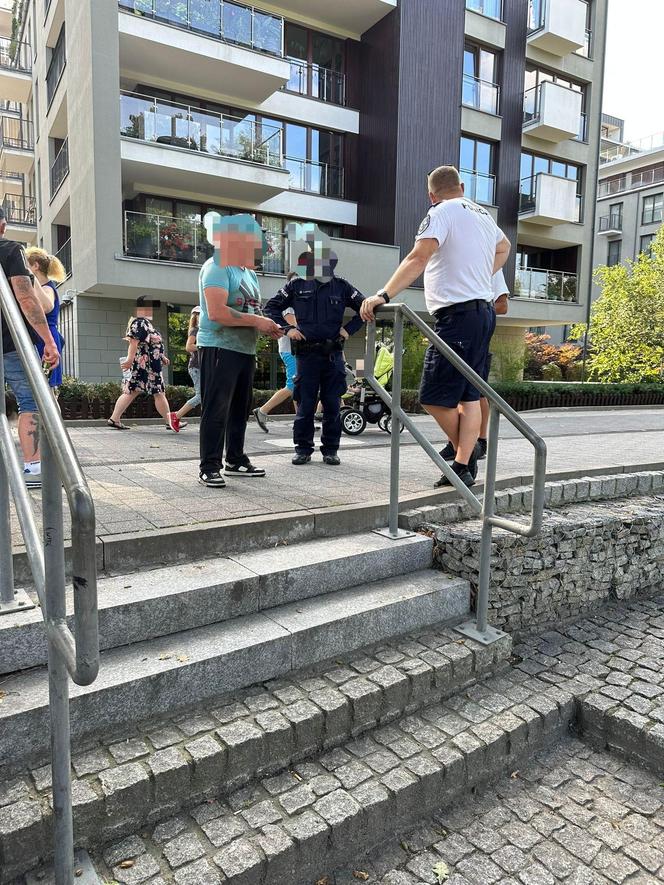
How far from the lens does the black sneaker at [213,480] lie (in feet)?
12.7

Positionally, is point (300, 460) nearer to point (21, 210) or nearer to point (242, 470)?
point (242, 470)

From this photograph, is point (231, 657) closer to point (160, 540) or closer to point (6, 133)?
point (160, 540)

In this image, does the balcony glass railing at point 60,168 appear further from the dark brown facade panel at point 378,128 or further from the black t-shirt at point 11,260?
the black t-shirt at point 11,260

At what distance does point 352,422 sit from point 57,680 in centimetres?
754

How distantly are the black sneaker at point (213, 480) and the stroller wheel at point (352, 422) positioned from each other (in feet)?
16.7

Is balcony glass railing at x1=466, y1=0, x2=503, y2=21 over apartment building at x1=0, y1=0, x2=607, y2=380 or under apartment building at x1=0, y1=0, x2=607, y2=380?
over

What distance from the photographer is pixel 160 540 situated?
2.81m

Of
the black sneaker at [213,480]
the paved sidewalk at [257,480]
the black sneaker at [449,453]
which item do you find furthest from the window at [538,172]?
the black sneaker at [213,480]

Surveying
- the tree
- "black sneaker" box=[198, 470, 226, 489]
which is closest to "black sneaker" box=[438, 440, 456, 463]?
"black sneaker" box=[198, 470, 226, 489]

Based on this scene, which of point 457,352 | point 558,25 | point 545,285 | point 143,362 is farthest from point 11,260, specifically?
point 558,25

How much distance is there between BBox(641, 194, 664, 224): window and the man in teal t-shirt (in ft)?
150

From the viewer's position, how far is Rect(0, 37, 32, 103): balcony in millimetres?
23250

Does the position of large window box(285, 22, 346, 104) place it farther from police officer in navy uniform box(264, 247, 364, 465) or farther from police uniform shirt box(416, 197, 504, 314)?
police uniform shirt box(416, 197, 504, 314)

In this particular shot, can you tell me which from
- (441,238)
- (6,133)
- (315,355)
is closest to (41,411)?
(441,238)
